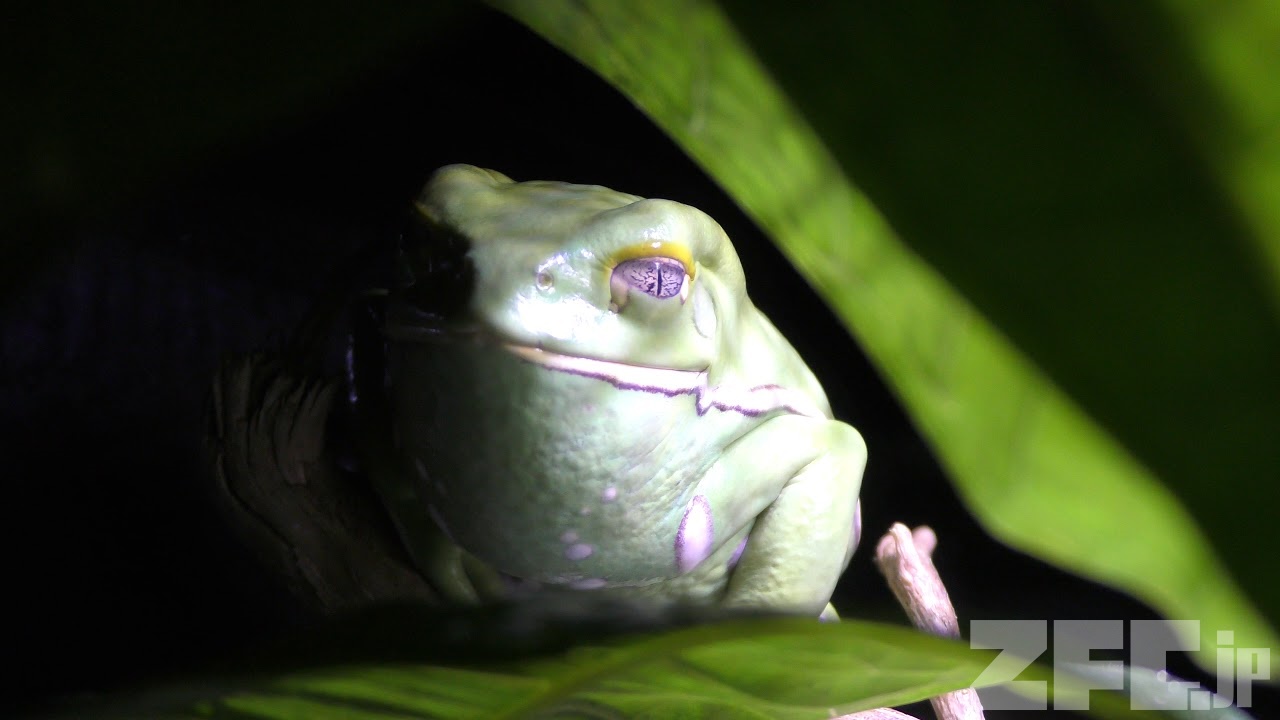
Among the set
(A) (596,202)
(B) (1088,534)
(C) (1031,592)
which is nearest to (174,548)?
(A) (596,202)

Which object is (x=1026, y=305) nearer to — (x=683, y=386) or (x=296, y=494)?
(x=683, y=386)

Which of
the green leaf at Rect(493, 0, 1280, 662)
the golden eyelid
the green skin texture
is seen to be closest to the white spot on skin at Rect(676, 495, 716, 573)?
the green skin texture

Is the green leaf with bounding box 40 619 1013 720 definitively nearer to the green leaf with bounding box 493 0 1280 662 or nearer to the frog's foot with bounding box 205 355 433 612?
the green leaf with bounding box 493 0 1280 662

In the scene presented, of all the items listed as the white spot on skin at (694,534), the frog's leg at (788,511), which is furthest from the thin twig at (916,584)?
the white spot on skin at (694,534)

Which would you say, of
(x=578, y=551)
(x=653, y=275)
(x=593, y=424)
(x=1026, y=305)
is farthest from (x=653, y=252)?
(x=1026, y=305)

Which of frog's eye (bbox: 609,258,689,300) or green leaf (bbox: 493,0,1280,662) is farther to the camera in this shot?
frog's eye (bbox: 609,258,689,300)

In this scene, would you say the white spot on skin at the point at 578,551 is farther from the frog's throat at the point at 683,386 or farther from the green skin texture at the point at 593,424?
the frog's throat at the point at 683,386

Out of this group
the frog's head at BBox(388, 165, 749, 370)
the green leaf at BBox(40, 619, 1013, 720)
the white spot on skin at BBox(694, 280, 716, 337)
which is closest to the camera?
the green leaf at BBox(40, 619, 1013, 720)

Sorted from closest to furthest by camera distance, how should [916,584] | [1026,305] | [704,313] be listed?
[1026,305] → [704,313] → [916,584]
